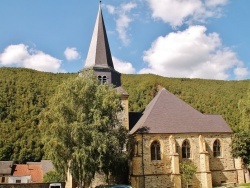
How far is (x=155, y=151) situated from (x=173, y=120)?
151 inches

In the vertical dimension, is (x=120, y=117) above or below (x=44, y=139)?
above

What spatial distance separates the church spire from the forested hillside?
4256 cm

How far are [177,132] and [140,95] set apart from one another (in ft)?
232

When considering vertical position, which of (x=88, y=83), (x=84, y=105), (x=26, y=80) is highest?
(x=26, y=80)

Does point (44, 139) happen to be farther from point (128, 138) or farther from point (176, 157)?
point (176, 157)

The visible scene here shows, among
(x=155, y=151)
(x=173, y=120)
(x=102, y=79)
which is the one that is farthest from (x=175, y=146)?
(x=102, y=79)

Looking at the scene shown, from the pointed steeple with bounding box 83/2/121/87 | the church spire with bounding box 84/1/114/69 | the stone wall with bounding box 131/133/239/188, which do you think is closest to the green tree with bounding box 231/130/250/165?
the stone wall with bounding box 131/133/239/188

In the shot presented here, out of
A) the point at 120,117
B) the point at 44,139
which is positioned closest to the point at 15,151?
the point at 120,117

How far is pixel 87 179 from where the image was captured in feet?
83.9

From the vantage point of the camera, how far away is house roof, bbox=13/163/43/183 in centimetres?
6041

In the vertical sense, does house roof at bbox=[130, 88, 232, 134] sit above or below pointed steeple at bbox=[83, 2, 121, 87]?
below

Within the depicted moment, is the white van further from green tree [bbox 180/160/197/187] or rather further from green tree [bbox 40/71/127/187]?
green tree [bbox 180/160/197/187]

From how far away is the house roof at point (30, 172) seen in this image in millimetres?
60409

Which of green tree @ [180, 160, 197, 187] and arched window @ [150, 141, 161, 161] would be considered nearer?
green tree @ [180, 160, 197, 187]
